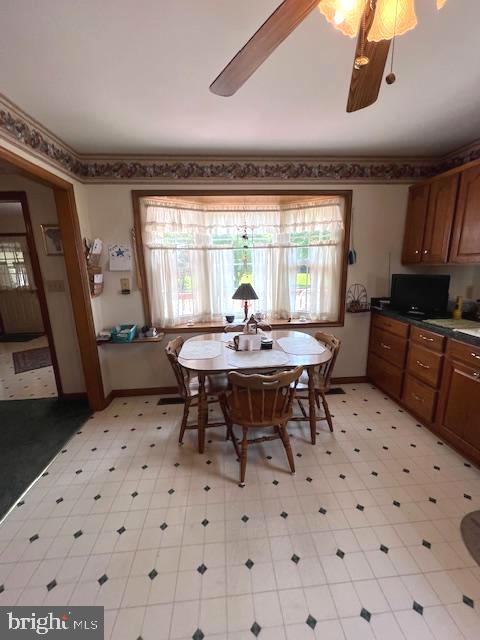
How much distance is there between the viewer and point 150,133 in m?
2.22

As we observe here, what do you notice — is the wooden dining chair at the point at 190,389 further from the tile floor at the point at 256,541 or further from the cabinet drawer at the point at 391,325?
the cabinet drawer at the point at 391,325

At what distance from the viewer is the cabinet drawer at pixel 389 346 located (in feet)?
8.89

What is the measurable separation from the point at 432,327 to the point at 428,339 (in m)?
0.12

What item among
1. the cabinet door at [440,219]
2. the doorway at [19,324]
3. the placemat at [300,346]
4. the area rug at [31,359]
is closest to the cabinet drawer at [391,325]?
the cabinet door at [440,219]

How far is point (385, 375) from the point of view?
2.99m

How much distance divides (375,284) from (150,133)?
2.75 meters

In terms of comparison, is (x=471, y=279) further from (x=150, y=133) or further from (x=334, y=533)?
(x=150, y=133)

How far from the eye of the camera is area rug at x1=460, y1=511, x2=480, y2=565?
1.43 m

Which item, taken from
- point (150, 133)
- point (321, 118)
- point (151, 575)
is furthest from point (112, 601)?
point (321, 118)

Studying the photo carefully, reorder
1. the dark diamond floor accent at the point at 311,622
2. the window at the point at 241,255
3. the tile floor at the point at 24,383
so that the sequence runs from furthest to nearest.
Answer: the tile floor at the point at 24,383 → the window at the point at 241,255 → the dark diamond floor accent at the point at 311,622

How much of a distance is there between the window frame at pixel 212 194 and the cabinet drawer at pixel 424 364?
2.74 ft

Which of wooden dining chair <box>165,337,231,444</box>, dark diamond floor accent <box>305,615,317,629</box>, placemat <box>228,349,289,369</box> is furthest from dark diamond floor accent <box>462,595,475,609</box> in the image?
wooden dining chair <box>165,337,231,444</box>

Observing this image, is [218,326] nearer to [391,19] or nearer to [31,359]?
[391,19]

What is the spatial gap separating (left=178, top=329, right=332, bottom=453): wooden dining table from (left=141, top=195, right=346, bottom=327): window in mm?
820
